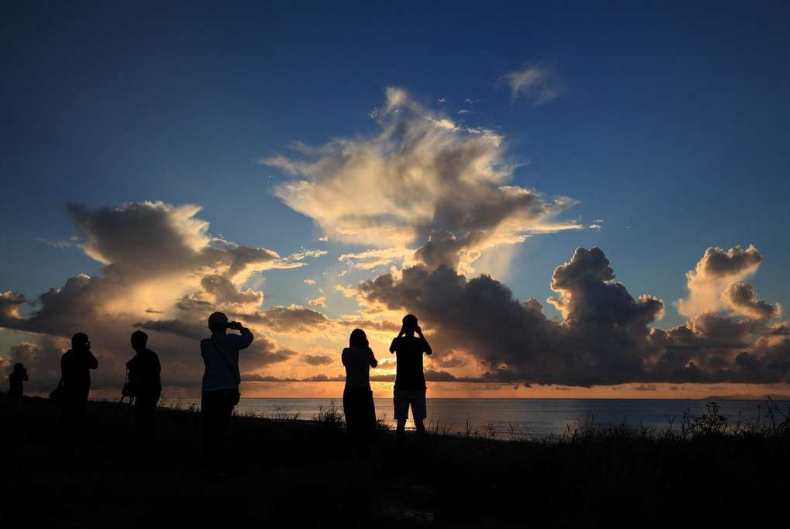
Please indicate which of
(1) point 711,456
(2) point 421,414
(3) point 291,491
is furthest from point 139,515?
(1) point 711,456

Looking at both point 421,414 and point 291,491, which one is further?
point 421,414

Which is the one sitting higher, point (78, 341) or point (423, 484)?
point (78, 341)

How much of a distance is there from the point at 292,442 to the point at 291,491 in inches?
180

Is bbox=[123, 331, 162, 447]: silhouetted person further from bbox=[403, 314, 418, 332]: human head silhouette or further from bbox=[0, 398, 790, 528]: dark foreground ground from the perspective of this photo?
bbox=[403, 314, 418, 332]: human head silhouette

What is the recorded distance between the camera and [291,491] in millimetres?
5102

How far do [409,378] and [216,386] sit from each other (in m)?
3.51

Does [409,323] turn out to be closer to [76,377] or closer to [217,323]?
[217,323]

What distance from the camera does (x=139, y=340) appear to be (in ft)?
30.6

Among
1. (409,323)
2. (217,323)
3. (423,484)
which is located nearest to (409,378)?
(409,323)

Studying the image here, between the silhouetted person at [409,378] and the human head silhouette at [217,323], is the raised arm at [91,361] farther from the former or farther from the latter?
the silhouetted person at [409,378]

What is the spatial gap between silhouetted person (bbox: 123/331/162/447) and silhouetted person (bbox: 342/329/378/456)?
→ 334cm

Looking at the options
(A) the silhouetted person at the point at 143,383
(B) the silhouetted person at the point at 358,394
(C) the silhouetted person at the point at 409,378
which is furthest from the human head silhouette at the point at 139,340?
(C) the silhouetted person at the point at 409,378

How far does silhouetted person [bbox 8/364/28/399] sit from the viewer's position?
2037cm

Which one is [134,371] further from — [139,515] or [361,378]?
[139,515]
